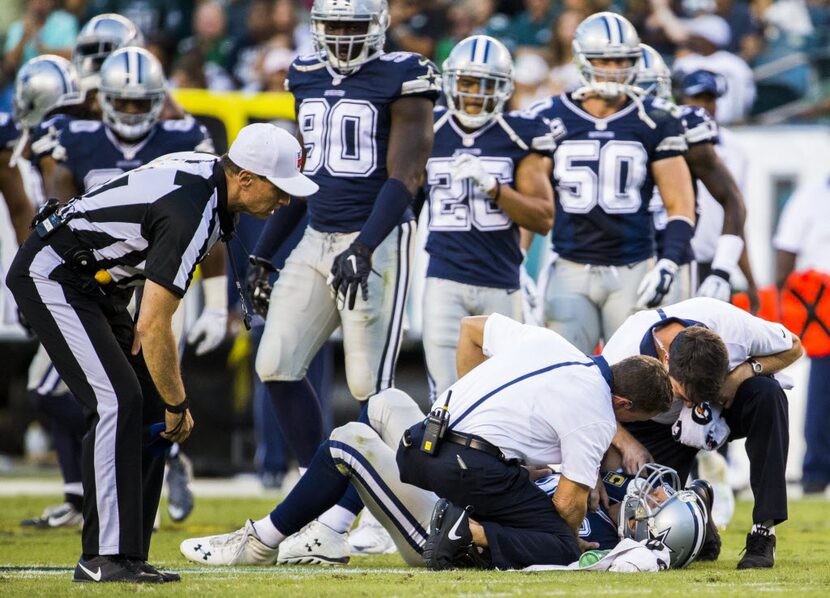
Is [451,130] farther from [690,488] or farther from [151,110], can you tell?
[690,488]

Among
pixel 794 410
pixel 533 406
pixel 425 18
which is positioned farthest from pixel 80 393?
pixel 425 18

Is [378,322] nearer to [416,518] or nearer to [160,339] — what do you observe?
[416,518]

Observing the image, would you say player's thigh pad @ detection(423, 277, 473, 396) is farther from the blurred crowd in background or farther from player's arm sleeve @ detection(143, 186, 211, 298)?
the blurred crowd in background

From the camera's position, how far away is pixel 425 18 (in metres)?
12.6

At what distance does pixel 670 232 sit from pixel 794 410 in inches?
161

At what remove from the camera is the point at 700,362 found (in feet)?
16.1

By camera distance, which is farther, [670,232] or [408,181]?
[670,232]

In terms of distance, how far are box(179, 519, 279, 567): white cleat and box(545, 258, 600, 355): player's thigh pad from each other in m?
2.16

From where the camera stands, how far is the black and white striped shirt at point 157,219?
4.43 meters

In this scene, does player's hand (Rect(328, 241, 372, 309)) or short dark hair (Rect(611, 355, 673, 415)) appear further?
player's hand (Rect(328, 241, 372, 309))

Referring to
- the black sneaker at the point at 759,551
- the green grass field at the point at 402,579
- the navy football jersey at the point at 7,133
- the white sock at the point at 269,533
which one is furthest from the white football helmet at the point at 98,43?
the black sneaker at the point at 759,551

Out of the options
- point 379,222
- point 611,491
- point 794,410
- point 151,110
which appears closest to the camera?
point 611,491

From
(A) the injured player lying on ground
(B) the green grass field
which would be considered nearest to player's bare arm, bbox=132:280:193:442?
(B) the green grass field

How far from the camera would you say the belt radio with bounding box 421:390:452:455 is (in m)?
4.90
